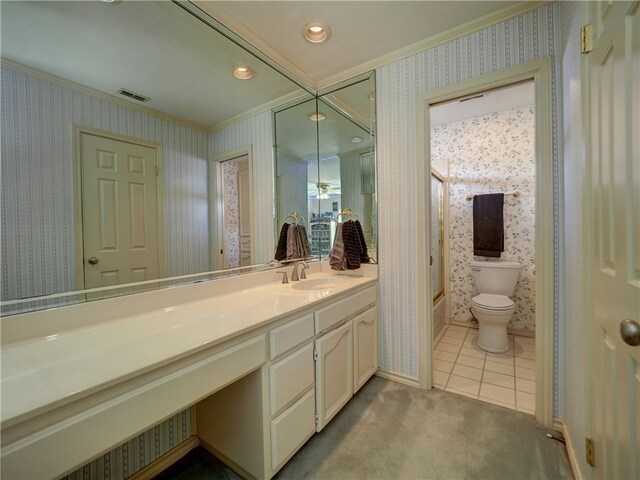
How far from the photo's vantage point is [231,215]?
1665mm

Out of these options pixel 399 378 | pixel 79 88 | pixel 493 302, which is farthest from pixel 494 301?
pixel 79 88

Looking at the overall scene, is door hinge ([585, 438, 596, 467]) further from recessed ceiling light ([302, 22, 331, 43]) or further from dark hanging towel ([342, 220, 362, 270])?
recessed ceiling light ([302, 22, 331, 43])

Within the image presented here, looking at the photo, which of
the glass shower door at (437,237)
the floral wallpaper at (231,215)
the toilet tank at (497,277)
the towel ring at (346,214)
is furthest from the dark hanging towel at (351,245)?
the toilet tank at (497,277)

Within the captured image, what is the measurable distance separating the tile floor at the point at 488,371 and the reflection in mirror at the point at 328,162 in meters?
1.12

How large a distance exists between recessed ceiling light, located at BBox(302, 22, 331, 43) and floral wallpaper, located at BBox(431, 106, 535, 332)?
2.02 metres

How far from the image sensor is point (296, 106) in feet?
7.18

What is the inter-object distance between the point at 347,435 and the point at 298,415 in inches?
15.9

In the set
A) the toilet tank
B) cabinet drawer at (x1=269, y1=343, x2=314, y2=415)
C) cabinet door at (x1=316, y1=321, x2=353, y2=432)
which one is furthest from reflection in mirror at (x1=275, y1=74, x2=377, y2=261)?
the toilet tank

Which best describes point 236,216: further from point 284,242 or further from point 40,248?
point 40,248

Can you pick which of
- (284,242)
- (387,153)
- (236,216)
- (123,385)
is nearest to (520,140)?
(387,153)

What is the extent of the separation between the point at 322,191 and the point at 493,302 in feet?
6.29

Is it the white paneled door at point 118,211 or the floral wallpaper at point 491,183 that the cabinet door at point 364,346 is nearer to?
the white paneled door at point 118,211

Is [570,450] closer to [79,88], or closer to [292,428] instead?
[292,428]

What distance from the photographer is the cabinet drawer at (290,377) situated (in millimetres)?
1156
